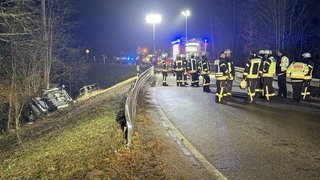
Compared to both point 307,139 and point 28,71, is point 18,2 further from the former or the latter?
point 28,71

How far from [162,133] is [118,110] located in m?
4.09

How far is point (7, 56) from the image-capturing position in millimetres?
24125

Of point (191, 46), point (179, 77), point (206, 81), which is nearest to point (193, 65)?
point (179, 77)

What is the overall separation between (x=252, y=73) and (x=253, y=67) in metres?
0.22

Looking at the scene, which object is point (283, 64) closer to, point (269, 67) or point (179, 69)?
point (269, 67)

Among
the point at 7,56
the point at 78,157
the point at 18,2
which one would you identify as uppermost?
the point at 18,2

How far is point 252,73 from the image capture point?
559 inches

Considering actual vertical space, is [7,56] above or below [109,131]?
above

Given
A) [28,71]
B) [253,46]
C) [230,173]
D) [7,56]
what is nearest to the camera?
[230,173]

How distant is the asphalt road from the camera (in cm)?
652

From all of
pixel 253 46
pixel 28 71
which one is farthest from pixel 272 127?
pixel 253 46

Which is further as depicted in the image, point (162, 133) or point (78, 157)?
point (162, 133)

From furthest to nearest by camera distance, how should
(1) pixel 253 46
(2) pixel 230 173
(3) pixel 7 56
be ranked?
(1) pixel 253 46 → (3) pixel 7 56 → (2) pixel 230 173

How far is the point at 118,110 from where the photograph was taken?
13.3 meters
